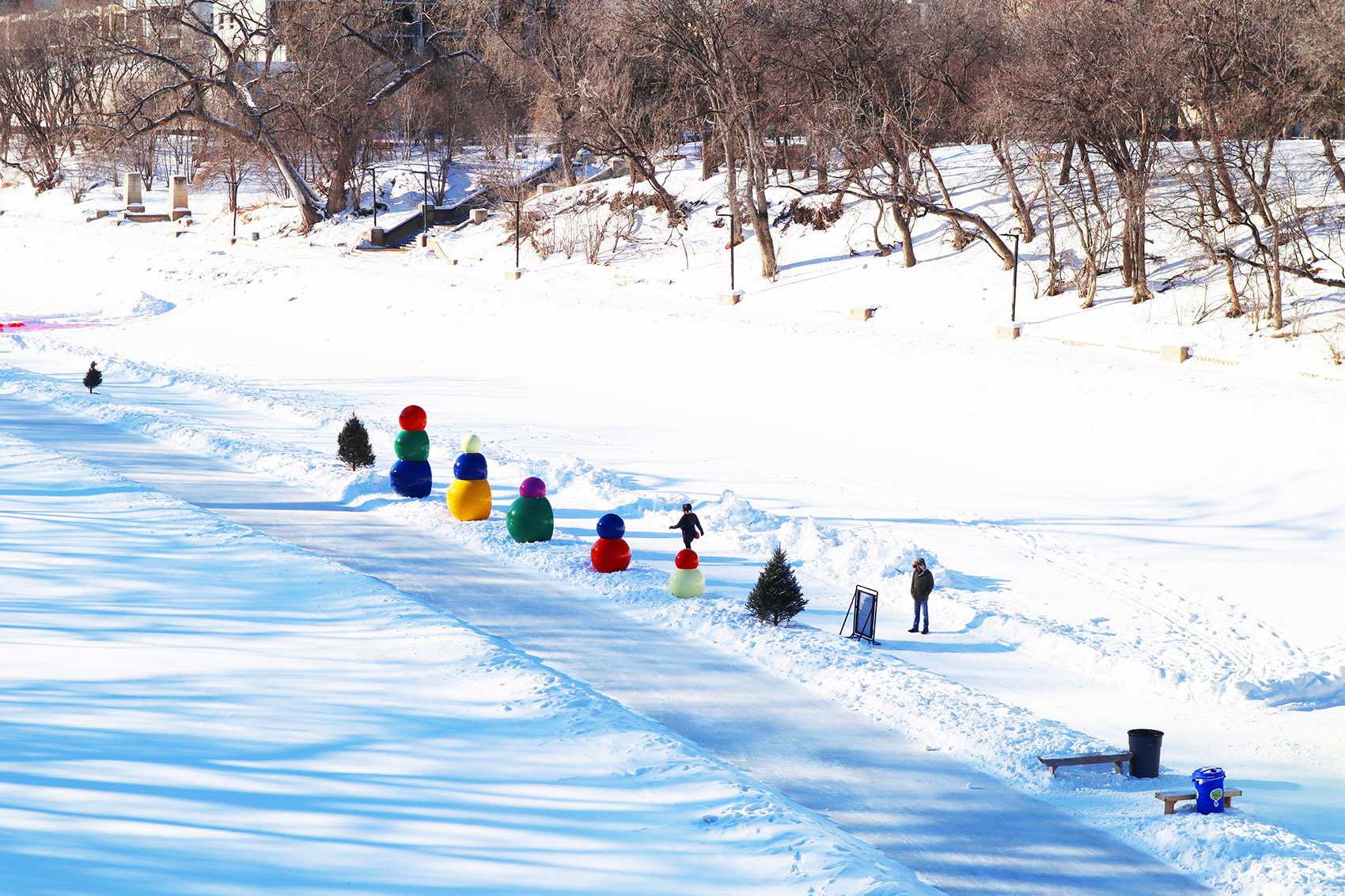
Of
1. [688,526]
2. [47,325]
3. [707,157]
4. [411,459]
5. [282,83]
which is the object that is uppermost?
[282,83]

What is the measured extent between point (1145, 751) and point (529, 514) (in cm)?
798

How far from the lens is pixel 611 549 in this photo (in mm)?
14055

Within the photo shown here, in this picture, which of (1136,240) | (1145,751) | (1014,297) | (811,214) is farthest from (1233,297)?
(1145,751)

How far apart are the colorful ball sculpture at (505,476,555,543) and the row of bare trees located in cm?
1670

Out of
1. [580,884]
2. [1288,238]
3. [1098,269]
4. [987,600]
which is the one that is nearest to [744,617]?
[987,600]

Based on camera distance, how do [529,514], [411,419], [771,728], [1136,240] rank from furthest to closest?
Answer: [1136,240] < [411,419] < [529,514] < [771,728]

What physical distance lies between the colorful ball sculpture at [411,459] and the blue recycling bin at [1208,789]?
11333mm

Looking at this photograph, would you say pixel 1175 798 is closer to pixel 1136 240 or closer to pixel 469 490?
pixel 469 490

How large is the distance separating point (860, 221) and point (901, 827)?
30.0 meters

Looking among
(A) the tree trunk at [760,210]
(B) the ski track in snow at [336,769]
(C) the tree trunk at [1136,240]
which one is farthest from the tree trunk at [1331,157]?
(B) the ski track in snow at [336,769]

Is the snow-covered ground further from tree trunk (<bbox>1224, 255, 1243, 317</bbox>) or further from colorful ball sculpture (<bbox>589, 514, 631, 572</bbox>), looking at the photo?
tree trunk (<bbox>1224, 255, 1243, 317</bbox>)

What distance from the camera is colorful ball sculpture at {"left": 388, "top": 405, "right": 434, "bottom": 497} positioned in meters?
17.2

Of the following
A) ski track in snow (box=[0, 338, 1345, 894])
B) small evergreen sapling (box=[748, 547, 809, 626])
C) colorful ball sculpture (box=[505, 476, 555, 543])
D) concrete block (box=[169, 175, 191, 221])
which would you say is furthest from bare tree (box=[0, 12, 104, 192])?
small evergreen sapling (box=[748, 547, 809, 626])

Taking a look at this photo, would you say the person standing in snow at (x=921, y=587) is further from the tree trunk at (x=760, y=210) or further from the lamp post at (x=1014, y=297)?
the tree trunk at (x=760, y=210)
